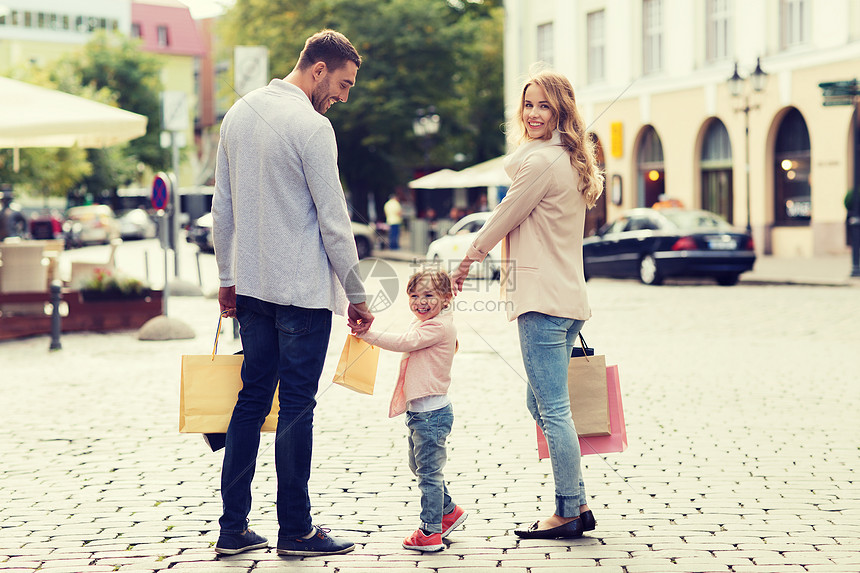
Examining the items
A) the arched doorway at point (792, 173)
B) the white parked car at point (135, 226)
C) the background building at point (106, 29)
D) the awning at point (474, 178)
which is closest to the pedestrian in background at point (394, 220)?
the awning at point (474, 178)

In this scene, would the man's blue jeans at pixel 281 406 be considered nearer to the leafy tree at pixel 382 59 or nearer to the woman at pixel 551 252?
the woman at pixel 551 252

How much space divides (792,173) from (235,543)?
2475 centimetres

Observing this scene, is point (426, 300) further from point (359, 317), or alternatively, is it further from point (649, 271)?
point (649, 271)

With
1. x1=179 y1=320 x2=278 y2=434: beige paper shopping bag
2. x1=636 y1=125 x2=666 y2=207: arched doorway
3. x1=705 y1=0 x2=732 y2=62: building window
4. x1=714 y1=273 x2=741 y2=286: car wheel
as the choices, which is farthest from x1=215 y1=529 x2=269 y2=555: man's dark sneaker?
x1=636 y1=125 x2=666 y2=207: arched doorway

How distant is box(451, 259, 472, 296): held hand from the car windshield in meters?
15.4

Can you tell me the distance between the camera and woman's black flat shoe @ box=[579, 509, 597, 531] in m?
4.20

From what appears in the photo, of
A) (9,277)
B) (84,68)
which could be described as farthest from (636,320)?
(84,68)

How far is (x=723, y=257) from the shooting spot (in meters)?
18.4

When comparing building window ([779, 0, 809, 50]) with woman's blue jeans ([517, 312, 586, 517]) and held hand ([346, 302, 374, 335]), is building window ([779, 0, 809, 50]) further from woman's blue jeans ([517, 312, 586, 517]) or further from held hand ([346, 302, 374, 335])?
held hand ([346, 302, 374, 335])

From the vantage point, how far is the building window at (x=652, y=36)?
3063cm

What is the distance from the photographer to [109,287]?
12.3 metres

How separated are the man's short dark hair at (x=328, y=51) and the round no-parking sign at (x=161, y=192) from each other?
10.6m

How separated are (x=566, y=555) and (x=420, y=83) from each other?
3392 centimetres

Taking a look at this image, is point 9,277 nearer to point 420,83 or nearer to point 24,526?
point 24,526
